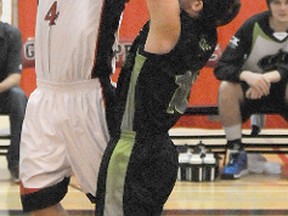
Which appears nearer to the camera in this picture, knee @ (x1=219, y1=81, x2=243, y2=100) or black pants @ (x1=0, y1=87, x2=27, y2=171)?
black pants @ (x1=0, y1=87, x2=27, y2=171)

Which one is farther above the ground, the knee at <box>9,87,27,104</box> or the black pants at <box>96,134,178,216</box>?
the black pants at <box>96,134,178,216</box>

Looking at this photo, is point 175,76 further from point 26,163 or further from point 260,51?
point 260,51

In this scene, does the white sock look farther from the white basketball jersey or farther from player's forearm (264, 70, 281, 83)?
the white basketball jersey

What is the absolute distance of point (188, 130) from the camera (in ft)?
23.0

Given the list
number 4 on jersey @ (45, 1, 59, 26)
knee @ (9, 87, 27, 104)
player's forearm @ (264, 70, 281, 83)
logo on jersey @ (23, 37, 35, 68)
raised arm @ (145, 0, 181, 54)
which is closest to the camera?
raised arm @ (145, 0, 181, 54)

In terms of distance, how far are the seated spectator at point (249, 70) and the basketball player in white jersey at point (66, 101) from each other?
2.85 m

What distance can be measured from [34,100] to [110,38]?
36 cm

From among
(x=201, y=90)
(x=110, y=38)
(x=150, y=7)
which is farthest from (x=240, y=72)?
(x=150, y=7)

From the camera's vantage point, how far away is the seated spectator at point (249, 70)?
18.2ft

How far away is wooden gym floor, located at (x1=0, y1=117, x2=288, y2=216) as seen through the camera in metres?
4.50

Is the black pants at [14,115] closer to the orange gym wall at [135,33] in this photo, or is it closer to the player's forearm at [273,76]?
the orange gym wall at [135,33]

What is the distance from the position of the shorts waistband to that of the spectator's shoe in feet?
9.54

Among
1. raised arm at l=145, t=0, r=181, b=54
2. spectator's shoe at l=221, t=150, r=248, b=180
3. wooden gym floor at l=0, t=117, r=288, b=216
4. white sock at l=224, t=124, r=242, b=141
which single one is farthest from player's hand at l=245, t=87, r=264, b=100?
raised arm at l=145, t=0, r=181, b=54

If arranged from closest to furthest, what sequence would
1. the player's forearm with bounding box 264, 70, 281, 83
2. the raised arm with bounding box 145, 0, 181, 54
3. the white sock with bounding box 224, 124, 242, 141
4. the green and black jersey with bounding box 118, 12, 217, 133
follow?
the raised arm with bounding box 145, 0, 181, 54
the green and black jersey with bounding box 118, 12, 217, 133
the player's forearm with bounding box 264, 70, 281, 83
the white sock with bounding box 224, 124, 242, 141
